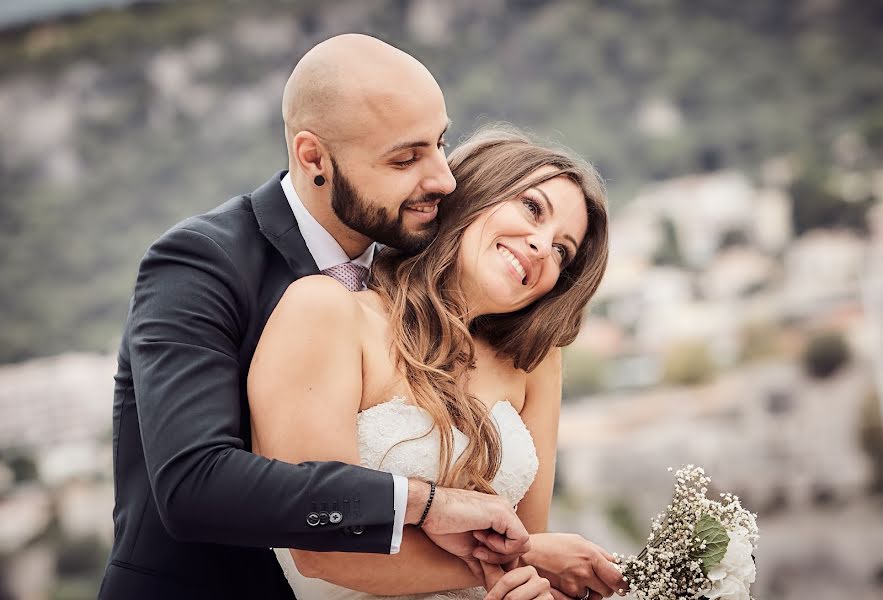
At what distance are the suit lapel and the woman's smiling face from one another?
0.39 meters

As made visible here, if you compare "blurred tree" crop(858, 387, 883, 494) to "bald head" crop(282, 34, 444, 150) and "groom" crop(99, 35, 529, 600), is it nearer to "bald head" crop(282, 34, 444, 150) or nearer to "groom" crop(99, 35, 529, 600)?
"groom" crop(99, 35, 529, 600)

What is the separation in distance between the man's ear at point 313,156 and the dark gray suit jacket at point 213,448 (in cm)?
11

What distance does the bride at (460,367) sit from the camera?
1947mm

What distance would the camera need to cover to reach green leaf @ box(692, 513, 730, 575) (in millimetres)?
2029

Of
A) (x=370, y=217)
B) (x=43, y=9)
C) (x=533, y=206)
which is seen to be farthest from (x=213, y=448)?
(x=43, y=9)

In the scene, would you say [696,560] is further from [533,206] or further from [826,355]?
[826,355]

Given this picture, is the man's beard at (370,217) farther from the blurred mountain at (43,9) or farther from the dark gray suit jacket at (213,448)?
the blurred mountain at (43,9)

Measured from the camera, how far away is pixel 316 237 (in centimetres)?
221

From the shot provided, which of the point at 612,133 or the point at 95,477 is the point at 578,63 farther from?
the point at 95,477

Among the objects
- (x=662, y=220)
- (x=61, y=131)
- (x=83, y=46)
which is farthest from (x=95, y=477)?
(x=662, y=220)

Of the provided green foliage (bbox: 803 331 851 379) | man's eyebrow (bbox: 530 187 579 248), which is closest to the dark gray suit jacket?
man's eyebrow (bbox: 530 187 579 248)

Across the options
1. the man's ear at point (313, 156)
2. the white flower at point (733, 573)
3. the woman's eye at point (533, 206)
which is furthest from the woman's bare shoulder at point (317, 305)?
the white flower at point (733, 573)

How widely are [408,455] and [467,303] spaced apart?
1.40 feet

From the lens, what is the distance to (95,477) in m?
6.81
